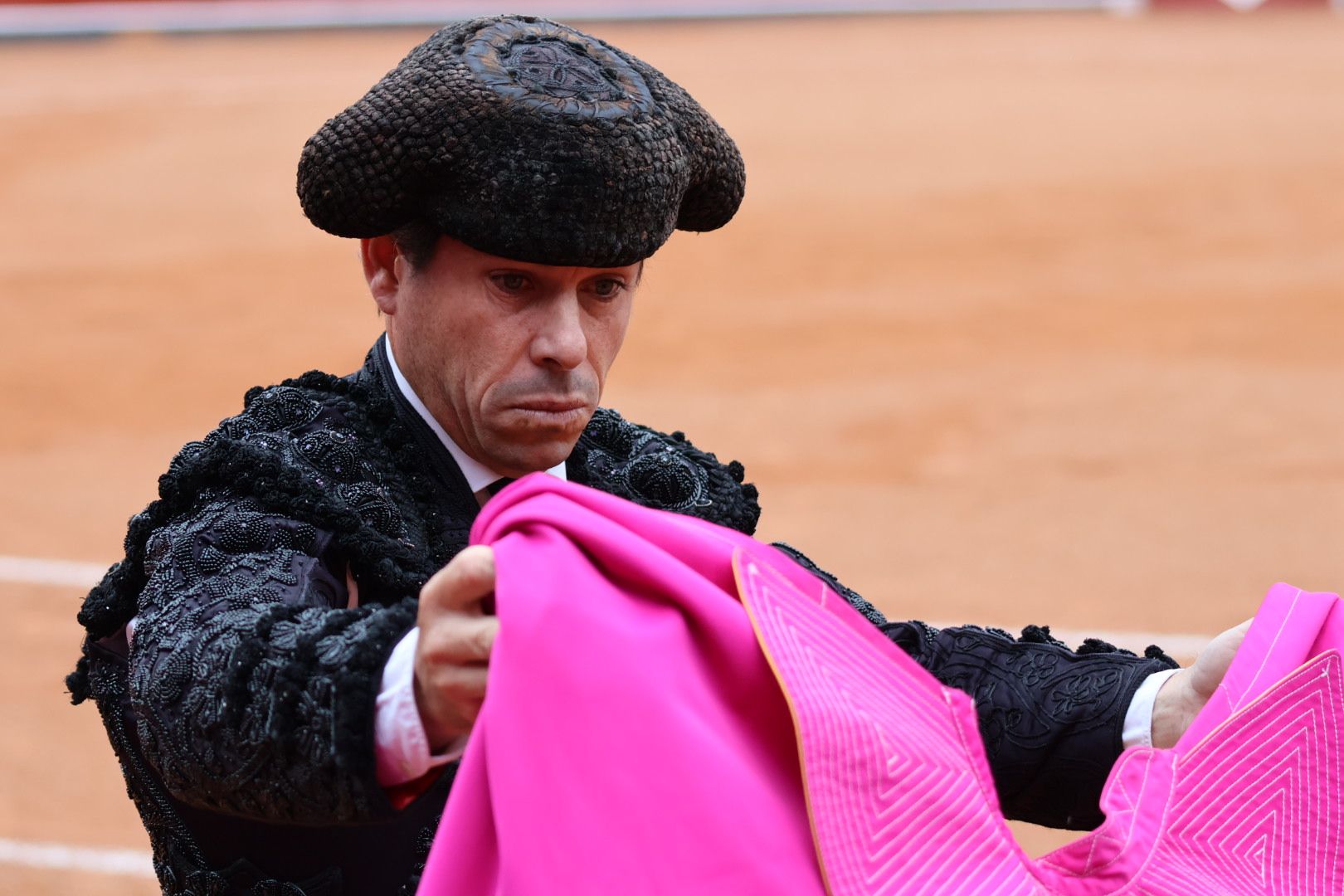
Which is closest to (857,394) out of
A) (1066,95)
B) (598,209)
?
(598,209)

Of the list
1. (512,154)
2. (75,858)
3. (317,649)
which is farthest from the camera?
(75,858)

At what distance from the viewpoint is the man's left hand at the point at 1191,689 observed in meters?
2.21

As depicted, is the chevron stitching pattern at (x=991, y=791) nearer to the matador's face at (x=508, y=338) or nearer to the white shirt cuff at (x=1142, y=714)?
the white shirt cuff at (x=1142, y=714)

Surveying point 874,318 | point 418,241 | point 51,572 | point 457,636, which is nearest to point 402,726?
point 457,636

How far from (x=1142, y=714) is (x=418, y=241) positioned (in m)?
1.08

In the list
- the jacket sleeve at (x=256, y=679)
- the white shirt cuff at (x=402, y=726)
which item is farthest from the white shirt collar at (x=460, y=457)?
the white shirt cuff at (x=402, y=726)

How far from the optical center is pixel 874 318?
11.1 m

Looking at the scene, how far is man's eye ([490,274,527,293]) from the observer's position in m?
2.16

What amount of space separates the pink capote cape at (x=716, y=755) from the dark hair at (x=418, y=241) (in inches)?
19.5

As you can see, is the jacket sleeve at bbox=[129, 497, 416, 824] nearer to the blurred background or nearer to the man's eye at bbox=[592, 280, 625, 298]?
the man's eye at bbox=[592, 280, 625, 298]

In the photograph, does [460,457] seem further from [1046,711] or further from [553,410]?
[1046,711]

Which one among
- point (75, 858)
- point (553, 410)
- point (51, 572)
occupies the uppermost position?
point (553, 410)

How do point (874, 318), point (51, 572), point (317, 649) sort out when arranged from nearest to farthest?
point (317, 649) < point (51, 572) < point (874, 318)

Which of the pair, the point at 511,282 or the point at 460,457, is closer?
the point at 511,282
